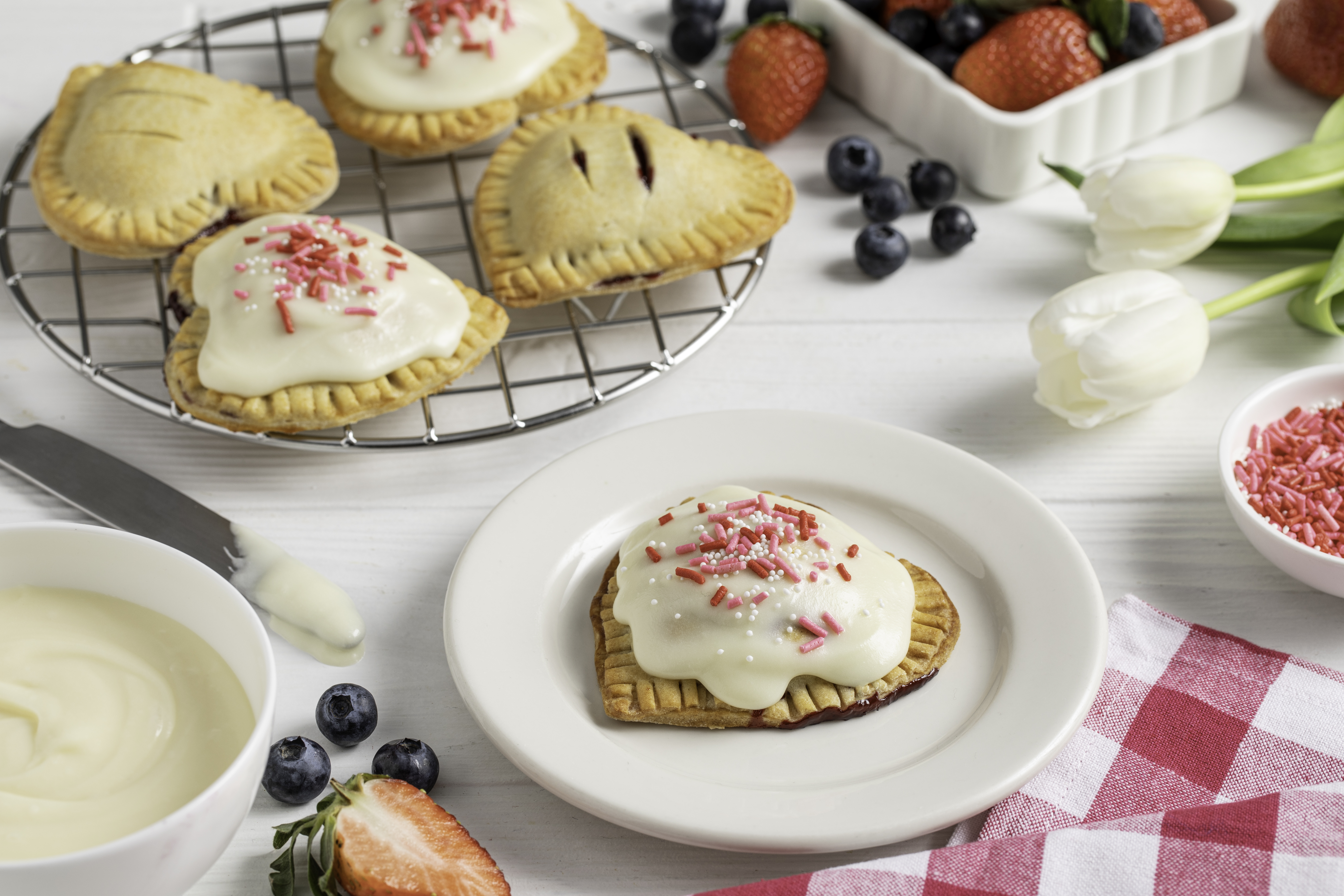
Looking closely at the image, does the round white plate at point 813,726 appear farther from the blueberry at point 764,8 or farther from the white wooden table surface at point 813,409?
the blueberry at point 764,8

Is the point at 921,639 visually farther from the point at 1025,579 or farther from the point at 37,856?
the point at 37,856

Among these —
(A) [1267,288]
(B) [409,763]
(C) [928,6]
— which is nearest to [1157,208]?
(A) [1267,288]

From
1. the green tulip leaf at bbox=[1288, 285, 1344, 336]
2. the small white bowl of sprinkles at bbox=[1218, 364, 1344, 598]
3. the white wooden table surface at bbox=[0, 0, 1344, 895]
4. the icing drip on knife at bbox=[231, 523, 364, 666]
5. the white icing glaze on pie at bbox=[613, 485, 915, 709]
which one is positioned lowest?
the white wooden table surface at bbox=[0, 0, 1344, 895]

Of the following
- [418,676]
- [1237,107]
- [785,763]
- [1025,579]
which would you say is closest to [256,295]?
[418,676]

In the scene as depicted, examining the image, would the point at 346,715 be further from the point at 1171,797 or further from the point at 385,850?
the point at 1171,797

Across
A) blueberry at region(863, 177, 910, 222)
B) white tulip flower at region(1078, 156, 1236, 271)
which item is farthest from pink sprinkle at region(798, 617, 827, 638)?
blueberry at region(863, 177, 910, 222)

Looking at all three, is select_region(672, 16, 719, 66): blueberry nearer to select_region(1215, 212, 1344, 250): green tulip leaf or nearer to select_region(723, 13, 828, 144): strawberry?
select_region(723, 13, 828, 144): strawberry
